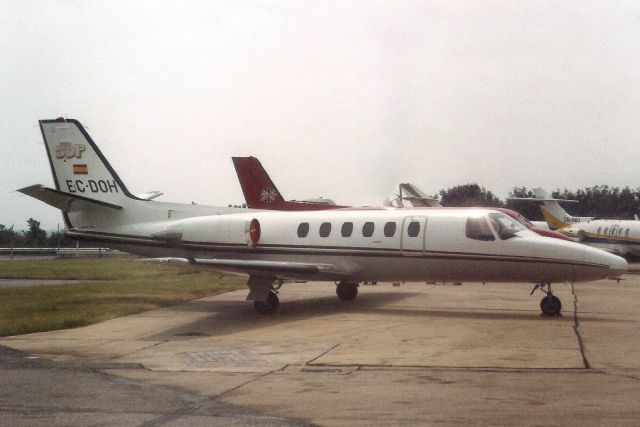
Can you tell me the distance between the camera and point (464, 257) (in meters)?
17.1

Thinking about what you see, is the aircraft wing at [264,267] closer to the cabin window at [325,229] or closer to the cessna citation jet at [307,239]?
the cessna citation jet at [307,239]

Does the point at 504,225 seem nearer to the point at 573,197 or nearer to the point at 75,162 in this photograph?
the point at 75,162

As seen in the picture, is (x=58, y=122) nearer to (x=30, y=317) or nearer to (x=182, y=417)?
(x=30, y=317)

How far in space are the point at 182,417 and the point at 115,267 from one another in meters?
31.1

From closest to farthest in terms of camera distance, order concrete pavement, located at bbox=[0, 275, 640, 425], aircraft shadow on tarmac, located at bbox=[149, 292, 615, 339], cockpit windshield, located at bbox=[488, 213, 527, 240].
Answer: concrete pavement, located at bbox=[0, 275, 640, 425] → aircraft shadow on tarmac, located at bbox=[149, 292, 615, 339] → cockpit windshield, located at bbox=[488, 213, 527, 240]

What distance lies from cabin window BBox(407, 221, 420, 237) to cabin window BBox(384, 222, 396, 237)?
0.40m

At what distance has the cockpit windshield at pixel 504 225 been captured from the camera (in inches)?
664

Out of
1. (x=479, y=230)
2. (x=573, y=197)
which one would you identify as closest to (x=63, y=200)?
(x=479, y=230)

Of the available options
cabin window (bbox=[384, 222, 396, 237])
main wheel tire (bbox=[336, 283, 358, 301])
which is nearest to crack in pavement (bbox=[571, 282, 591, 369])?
cabin window (bbox=[384, 222, 396, 237])

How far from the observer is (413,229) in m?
18.0

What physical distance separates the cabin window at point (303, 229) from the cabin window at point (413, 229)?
2.96 m

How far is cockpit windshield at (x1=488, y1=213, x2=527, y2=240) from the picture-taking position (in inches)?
664

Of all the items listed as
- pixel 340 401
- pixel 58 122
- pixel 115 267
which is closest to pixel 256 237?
pixel 58 122

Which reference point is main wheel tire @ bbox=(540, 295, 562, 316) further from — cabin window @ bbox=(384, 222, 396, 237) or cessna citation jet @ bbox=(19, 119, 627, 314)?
cabin window @ bbox=(384, 222, 396, 237)
